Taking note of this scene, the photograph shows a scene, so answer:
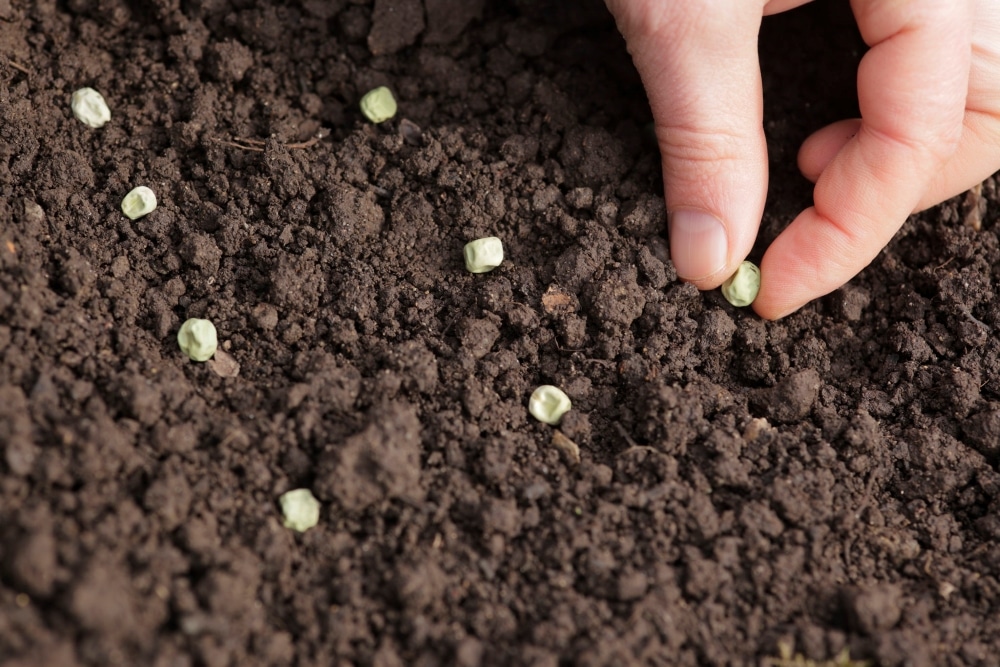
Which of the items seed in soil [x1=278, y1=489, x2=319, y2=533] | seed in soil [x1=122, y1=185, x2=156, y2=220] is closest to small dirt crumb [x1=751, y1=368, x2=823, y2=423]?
seed in soil [x1=278, y1=489, x2=319, y2=533]

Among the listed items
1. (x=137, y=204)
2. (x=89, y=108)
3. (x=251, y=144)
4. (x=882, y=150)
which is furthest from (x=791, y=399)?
(x=89, y=108)

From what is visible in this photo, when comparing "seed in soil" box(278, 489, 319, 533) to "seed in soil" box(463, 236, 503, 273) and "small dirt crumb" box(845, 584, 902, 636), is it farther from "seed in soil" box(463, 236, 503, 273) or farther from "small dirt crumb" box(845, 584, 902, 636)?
"small dirt crumb" box(845, 584, 902, 636)

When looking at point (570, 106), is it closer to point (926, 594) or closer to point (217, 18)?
point (217, 18)

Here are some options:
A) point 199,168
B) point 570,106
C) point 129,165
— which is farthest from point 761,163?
point 129,165

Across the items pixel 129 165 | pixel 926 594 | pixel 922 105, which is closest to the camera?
pixel 926 594

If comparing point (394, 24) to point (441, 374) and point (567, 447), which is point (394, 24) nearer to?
point (441, 374)

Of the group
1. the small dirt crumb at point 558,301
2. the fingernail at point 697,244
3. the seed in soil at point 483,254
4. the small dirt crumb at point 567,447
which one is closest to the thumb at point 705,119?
the fingernail at point 697,244
